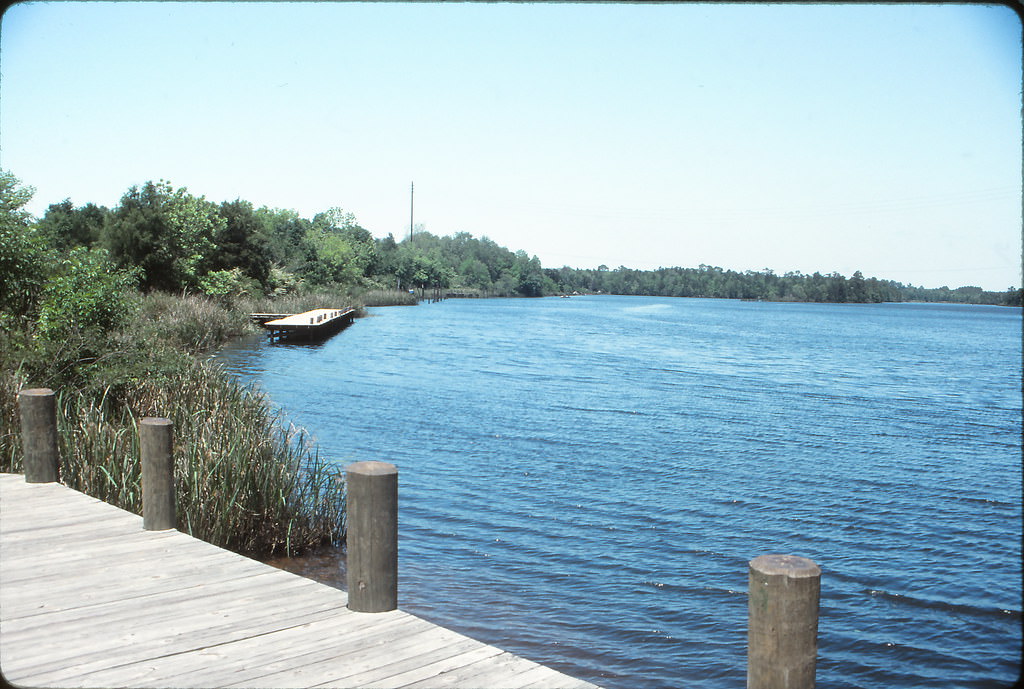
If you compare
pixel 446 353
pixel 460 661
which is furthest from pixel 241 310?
pixel 460 661

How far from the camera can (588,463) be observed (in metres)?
13.7

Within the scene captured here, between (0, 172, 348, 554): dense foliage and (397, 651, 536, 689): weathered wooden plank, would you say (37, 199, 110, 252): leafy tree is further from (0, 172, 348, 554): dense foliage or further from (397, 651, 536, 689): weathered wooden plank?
(397, 651, 536, 689): weathered wooden plank

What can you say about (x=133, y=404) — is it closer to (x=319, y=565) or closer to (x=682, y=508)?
(x=319, y=565)

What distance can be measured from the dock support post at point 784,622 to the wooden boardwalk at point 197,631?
864mm

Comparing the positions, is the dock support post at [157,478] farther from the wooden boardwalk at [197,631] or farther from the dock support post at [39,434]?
the dock support post at [39,434]

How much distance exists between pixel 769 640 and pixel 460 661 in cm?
138

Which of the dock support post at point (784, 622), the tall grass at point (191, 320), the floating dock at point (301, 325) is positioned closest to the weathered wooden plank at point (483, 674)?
the dock support post at point (784, 622)

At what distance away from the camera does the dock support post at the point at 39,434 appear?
6.52m

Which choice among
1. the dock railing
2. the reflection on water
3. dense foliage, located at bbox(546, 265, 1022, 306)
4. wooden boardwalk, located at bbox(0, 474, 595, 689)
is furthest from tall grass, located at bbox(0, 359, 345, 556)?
dense foliage, located at bbox(546, 265, 1022, 306)

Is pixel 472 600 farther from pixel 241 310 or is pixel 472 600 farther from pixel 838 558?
pixel 241 310

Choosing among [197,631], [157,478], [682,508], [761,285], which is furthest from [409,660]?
[761,285]

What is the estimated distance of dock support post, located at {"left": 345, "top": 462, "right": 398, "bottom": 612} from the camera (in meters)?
4.08

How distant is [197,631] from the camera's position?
12.4 ft

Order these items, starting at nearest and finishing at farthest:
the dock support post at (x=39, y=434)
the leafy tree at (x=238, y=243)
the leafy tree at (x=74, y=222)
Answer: the dock support post at (x=39, y=434), the leafy tree at (x=74, y=222), the leafy tree at (x=238, y=243)
